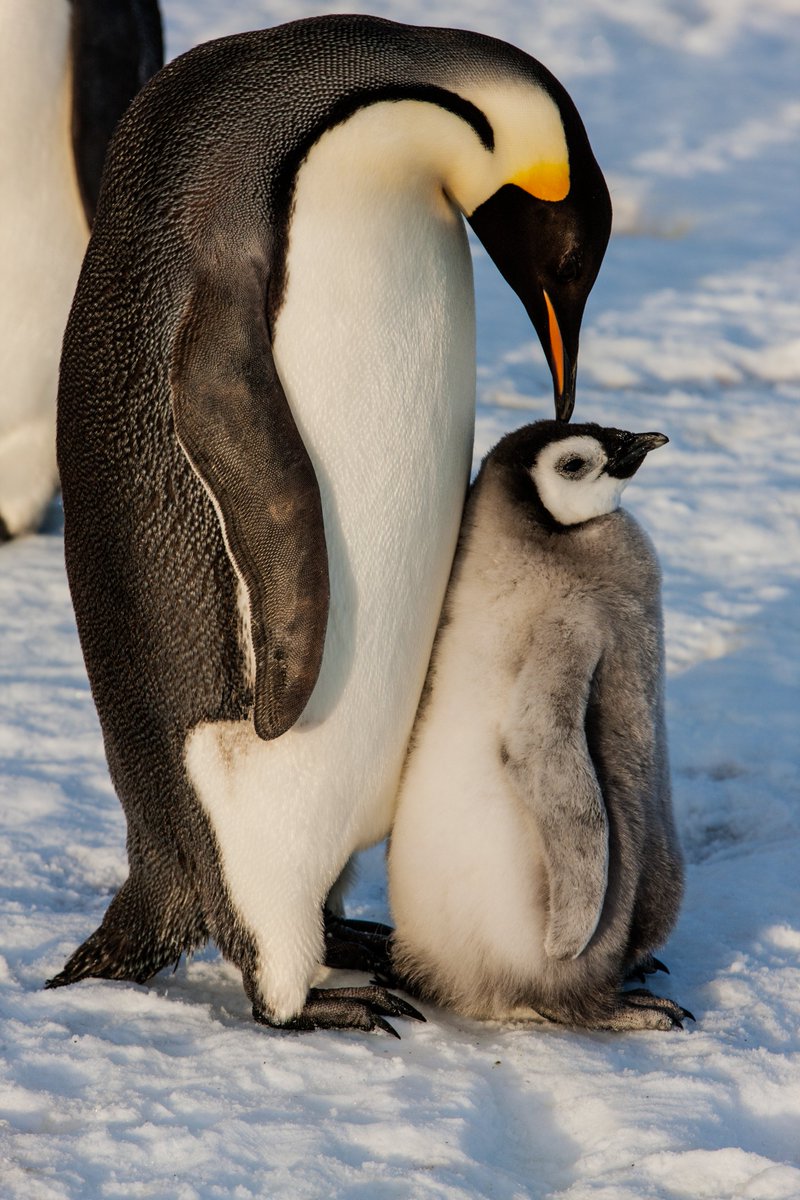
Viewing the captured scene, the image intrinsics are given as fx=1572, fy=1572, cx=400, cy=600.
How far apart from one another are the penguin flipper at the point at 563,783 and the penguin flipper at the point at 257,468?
0.31m

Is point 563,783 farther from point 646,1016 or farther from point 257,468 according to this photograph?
point 257,468

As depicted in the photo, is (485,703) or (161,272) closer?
(161,272)

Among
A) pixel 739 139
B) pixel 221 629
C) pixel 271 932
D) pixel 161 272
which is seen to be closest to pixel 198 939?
pixel 271 932

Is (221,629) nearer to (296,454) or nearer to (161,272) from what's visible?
(296,454)

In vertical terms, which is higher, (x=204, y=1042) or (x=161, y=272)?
(x=161, y=272)

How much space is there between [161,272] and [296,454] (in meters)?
0.31

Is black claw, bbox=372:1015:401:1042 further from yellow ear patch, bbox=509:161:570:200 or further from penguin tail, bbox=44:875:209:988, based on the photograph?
yellow ear patch, bbox=509:161:570:200

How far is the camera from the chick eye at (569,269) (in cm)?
228

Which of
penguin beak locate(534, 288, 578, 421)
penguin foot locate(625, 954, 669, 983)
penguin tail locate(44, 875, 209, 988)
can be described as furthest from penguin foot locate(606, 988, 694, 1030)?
penguin beak locate(534, 288, 578, 421)

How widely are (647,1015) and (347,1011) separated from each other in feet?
1.41

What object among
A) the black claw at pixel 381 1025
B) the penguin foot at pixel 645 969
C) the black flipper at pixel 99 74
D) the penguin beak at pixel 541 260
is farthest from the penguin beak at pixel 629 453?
the black flipper at pixel 99 74

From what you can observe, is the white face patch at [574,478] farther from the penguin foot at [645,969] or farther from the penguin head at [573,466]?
the penguin foot at [645,969]

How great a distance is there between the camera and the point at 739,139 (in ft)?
26.0

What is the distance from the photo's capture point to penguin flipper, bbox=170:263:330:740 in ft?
6.60
